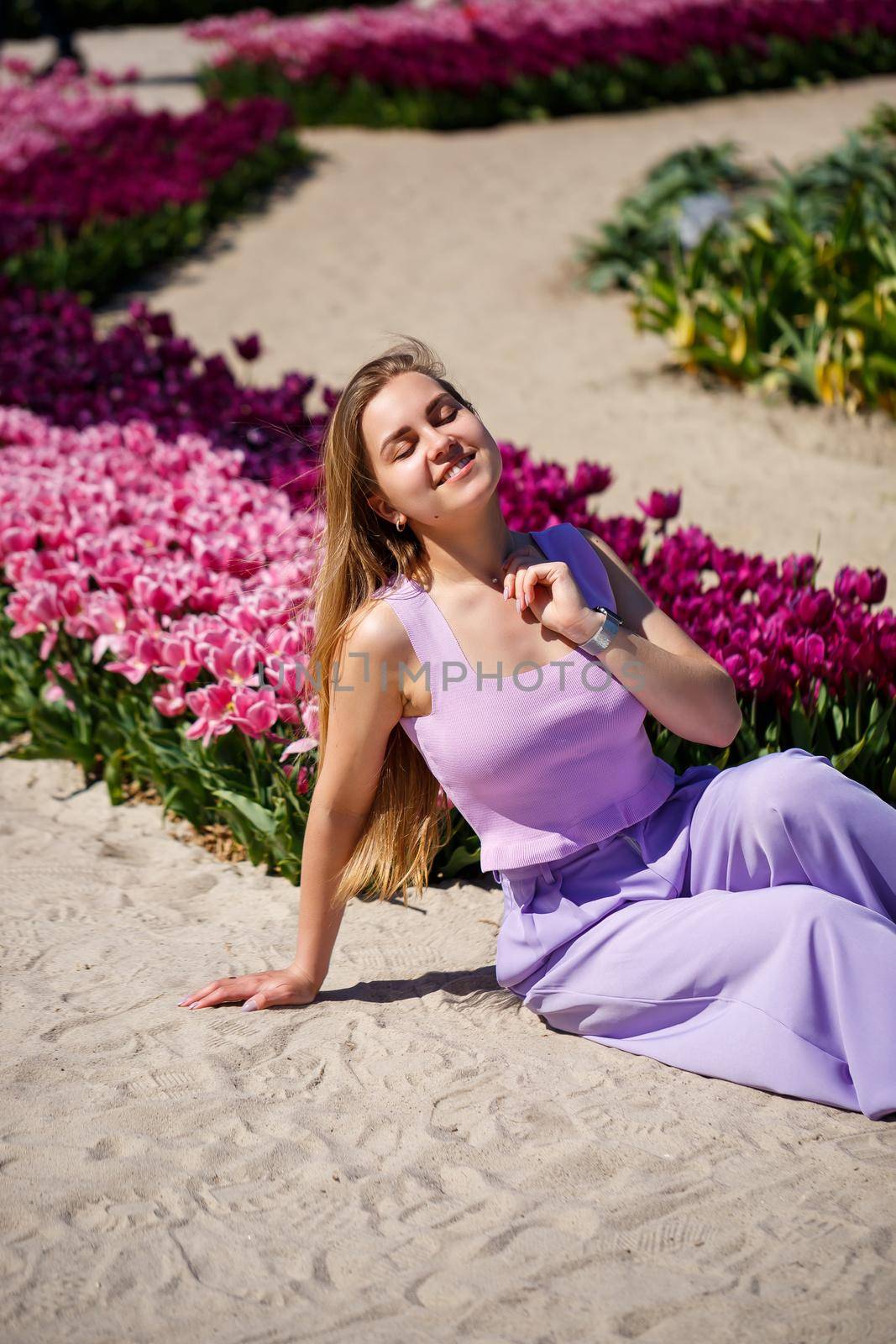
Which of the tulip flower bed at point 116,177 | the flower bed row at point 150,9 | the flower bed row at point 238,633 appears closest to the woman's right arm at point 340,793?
the flower bed row at point 238,633

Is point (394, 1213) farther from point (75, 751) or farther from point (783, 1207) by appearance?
Result: point (75, 751)

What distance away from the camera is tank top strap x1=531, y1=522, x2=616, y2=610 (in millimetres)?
2562

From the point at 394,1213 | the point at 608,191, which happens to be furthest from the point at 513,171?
the point at 394,1213

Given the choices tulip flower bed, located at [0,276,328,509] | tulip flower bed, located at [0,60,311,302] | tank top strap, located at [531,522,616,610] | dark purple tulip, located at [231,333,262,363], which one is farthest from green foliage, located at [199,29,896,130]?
tank top strap, located at [531,522,616,610]

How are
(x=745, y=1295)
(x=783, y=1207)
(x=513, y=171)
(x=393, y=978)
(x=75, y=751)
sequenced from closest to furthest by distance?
(x=745, y=1295) → (x=783, y=1207) → (x=393, y=978) → (x=75, y=751) → (x=513, y=171)

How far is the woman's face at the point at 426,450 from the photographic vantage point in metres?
2.38

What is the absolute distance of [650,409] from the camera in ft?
22.5

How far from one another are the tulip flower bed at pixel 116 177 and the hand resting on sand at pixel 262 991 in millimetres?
7399

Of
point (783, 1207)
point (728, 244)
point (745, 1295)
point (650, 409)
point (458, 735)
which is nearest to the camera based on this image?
point (745, 1295)

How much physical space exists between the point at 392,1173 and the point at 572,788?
2.49 feet

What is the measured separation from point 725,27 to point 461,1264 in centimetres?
1348

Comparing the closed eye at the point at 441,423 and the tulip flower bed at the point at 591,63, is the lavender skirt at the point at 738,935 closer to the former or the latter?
the closed eye at the point at 441,423

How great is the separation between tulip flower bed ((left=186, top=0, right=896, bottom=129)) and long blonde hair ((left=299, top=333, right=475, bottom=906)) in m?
11.1

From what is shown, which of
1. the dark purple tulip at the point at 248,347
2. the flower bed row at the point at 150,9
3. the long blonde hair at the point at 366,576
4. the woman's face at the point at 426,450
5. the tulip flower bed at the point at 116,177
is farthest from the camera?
the flower bed row at the point at 150,9
